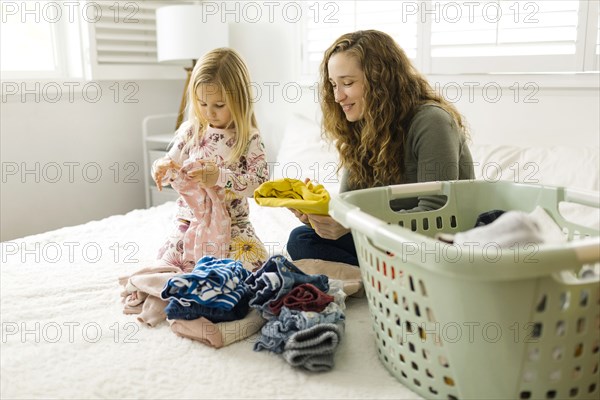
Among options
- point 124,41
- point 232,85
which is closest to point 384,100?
point 232,85

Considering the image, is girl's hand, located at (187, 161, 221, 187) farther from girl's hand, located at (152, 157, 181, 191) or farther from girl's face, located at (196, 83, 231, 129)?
girl's face, located at (196, 83, 231, 129)

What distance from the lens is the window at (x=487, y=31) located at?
195 cm

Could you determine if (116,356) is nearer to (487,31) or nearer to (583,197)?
(583,197)

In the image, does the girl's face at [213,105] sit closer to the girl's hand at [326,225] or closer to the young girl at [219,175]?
the young girl at [219,175]

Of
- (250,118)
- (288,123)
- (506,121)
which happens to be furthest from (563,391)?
(288,123)

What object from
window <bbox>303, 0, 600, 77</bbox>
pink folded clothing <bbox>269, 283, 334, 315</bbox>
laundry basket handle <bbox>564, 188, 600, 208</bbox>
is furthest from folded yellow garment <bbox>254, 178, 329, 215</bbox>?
window <bbox>303, 0, 600, 77</bbox>

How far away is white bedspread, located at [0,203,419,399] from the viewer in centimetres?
101

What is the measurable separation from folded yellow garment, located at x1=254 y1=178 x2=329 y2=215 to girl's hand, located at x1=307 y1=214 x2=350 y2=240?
0.03 m

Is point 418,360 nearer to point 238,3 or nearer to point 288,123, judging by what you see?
point 288,123

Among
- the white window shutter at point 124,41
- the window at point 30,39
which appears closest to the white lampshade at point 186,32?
the white window shutter at point 124,41

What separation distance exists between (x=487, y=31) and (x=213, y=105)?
42.4 inches

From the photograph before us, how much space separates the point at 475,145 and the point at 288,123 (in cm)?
88

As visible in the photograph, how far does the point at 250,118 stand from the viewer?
65.8 inches

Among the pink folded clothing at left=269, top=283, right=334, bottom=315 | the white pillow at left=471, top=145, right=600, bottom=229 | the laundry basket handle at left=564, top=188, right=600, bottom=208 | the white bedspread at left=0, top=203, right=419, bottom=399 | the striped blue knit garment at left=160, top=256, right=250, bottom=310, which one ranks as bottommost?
the white bedspread at left=0, top=203, right=419, bottom=399
